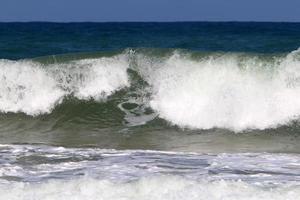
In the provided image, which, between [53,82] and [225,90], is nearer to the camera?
[225,90]

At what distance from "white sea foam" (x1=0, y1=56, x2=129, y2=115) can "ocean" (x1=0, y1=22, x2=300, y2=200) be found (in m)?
0.02

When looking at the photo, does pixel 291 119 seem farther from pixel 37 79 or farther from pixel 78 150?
pixel 37 79

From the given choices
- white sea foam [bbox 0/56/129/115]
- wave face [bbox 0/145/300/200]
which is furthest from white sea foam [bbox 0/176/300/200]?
white sea foam [bbox 0/56/129/115]

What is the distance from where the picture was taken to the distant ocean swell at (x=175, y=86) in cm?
1032

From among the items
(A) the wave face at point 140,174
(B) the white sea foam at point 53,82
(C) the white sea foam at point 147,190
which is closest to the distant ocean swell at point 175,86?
(B) the white sea foam at point 53,82

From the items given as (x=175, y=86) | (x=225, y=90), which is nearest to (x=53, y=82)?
(x=175, y=86)

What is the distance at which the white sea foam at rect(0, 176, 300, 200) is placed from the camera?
16.5ft

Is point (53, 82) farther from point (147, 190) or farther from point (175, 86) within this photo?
point (147, 190)

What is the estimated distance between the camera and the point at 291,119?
1004 cm

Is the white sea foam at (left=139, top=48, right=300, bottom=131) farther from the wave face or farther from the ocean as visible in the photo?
the wave face

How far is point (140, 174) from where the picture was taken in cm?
619

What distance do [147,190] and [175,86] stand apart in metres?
6.09


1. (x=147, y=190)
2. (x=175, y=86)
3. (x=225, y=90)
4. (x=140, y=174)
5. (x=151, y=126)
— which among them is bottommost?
(x=147, y=190)

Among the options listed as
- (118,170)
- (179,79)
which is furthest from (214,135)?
(118,170)
